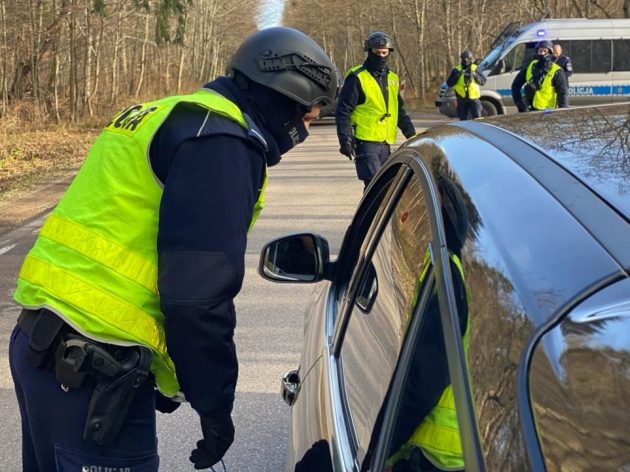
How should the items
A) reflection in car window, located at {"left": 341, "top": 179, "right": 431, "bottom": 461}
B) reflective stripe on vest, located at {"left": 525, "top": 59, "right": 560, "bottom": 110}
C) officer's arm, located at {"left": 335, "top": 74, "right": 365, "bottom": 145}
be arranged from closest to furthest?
reflection in car window, located at {"left": 341, "top": 179, "right": 431, "bottom": 461}
officer's arm, located at {"left": 335, "top": 74, "right": 365, "bottom": 145}
reflective stripe on vest, located at {"left": 525, "top": 59, "right": 560, "bottom": 110}

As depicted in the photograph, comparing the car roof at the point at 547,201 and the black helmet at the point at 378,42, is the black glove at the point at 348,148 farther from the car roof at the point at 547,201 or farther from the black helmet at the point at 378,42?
the car roof at the point at 547,201

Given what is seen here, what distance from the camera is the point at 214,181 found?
75.4 inches

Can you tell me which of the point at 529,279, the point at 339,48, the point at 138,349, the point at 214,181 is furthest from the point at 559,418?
the point at 339,48

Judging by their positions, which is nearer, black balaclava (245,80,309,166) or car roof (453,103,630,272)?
car roof (453,103,630,272)

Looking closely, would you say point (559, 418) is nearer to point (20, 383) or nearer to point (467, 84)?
point (20, 383)

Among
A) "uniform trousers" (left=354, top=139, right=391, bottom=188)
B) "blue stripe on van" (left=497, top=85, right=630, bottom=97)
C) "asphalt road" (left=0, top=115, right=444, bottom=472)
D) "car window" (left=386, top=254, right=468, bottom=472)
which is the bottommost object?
"blue stripe on van" (left=497, top=85, right=630, bottom=97)

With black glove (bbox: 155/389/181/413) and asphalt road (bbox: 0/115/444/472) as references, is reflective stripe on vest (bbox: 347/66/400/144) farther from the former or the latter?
black glove (bbox: 155/389/181/413)

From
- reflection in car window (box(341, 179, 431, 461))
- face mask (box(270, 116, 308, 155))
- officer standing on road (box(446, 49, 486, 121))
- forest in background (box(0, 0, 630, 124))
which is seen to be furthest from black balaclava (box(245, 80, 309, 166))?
officer standing on road (box(446, 49, 486, 121))

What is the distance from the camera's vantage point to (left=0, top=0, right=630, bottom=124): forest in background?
25.1 m

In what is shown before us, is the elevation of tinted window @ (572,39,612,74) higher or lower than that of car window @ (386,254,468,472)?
lower

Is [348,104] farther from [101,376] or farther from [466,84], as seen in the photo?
[466,84]

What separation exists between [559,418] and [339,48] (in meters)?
82.8

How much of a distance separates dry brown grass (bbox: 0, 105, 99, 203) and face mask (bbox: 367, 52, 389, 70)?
6.32m

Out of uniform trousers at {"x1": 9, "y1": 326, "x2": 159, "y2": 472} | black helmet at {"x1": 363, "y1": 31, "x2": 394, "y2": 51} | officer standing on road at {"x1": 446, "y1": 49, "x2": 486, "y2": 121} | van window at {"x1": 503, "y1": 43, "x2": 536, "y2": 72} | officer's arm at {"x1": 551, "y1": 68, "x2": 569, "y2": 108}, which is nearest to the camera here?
uniform trousers at {"x1": 9, "y1": 326, "x2": 159, "y2": 472}
